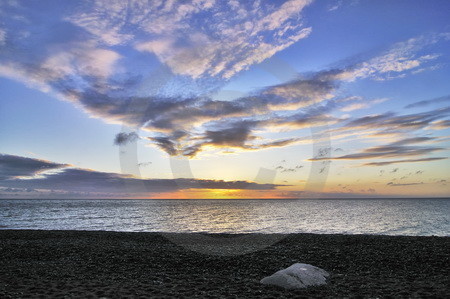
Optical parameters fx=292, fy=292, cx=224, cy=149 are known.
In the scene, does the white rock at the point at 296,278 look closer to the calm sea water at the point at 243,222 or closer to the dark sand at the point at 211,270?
the dark sand at the point at 211,270

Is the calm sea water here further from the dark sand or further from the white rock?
the white rock

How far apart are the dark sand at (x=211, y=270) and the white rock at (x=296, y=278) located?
43 centimetres

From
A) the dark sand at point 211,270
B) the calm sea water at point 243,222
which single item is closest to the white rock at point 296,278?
the dark sand at point 211,270

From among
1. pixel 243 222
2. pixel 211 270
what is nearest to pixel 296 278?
pixel 211 270

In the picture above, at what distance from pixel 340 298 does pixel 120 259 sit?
14.3 meters

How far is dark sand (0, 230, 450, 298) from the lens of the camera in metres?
12.0

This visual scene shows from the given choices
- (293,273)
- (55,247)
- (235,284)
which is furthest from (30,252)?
(293,273)

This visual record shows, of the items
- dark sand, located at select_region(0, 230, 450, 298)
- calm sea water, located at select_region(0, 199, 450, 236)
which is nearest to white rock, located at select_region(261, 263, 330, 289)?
dark sand, located at select_region(0, 230, 450, 298)

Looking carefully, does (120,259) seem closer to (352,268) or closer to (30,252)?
(30,252)

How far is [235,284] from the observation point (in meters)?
13.5

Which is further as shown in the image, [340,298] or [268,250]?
[268,250]

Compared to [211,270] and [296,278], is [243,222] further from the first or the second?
[296,278]

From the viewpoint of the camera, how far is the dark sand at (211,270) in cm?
1199

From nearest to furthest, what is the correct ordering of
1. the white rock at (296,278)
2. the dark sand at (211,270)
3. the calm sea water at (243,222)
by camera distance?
the dark sand at (211,270) < the white rock at (296,278) < the calm sea water at (243,222)
